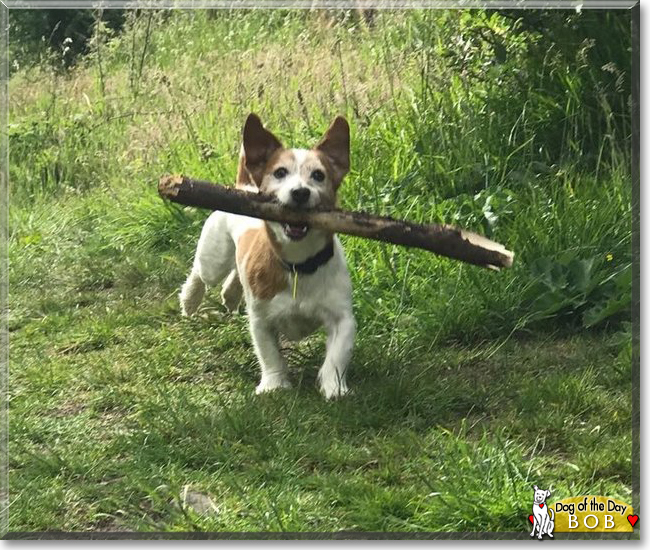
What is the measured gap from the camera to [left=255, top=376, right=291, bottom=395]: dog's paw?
484 centimetres

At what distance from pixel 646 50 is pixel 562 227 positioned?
940 mm

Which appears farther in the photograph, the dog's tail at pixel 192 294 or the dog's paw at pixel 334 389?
the dog's tail at pixel 192 294

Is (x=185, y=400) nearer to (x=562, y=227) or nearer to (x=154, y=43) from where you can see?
Answer: (x=562, y=227)

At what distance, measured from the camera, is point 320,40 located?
7.97 metres

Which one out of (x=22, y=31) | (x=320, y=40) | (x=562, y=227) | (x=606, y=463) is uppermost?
(x=22, y=31)

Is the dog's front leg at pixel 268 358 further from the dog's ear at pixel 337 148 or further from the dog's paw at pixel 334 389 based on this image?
the dog's ear at pixel 337 148

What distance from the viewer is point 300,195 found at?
454 centimetres

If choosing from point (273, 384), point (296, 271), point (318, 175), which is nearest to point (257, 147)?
point (318, 175)

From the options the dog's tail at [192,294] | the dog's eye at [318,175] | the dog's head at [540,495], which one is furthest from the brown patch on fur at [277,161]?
the dog's head at [540,495]

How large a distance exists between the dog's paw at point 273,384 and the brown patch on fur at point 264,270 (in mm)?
373

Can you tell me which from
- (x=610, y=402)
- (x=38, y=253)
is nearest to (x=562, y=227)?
(x=610, y=402)

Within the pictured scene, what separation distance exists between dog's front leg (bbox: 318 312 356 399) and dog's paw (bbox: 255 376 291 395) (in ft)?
0.53

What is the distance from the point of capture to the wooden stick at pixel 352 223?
165 inches

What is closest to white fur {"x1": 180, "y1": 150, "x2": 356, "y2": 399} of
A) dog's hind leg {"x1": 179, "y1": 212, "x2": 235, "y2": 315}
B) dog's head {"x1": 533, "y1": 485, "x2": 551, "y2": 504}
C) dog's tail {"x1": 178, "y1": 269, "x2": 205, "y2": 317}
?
dog's hind leg {"x1": 179, "y1": 212, "x2": 235, "y2": 315}
